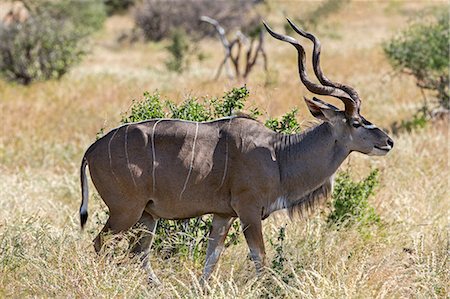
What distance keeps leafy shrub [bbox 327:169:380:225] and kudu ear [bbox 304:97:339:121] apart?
143cm

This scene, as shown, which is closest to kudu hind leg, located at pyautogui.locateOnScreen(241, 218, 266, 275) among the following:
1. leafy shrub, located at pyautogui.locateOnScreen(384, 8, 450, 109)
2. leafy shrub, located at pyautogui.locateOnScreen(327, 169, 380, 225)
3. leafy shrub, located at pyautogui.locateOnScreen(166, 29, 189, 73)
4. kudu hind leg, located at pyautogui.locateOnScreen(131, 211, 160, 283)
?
kudu hind leg, located at pyautogui.locateOnScreen(131, 211, 160, 283)

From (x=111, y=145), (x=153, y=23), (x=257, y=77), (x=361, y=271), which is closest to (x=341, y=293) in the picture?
(x=361, y=271)

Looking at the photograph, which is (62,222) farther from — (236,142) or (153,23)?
(153,23)

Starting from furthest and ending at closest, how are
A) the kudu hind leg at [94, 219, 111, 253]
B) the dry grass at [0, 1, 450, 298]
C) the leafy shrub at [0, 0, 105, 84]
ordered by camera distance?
the leafy shrub at [0, 0, 105, 84], the kudu hind leg at [94, 219, 111, 253], the dry grass at [0, 1, 450, 298]

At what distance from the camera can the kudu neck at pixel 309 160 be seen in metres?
5.16

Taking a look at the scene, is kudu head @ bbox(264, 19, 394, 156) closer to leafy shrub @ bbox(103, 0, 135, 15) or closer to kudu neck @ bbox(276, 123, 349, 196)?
kudu neck @ bbox(276, 123, 349, 196)

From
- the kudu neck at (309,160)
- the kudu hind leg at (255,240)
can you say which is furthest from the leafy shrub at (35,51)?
the kudu hind leg at (255,240)

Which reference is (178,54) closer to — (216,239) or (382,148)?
(216,239)

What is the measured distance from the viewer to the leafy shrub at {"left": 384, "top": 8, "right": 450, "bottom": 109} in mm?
12190

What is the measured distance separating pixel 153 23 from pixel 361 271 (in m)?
27.8

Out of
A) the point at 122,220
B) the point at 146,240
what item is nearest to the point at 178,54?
the point at 146,240

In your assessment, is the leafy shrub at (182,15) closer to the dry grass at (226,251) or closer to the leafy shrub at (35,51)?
the leafy shrub at (35,51)

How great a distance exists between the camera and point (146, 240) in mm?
5375

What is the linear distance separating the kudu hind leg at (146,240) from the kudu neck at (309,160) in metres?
0.88
